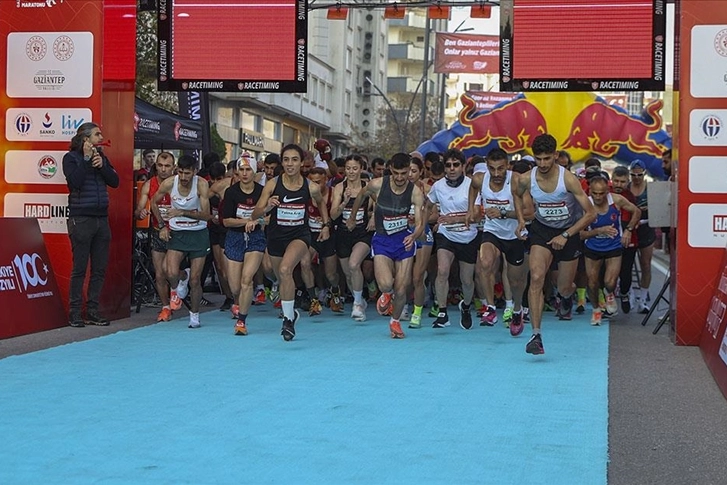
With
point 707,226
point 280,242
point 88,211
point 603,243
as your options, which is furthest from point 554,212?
point 88,211

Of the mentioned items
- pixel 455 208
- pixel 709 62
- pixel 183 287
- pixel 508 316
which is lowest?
pixel 508 316

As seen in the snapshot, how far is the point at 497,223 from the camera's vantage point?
1340 centimetres

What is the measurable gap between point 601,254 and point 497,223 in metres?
2.46

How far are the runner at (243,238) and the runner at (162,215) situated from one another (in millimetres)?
935

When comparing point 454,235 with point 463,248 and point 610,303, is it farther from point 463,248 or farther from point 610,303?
point 610,303

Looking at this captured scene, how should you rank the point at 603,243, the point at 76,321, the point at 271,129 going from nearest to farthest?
the point at 76,321
the point at 603,243
the point at 271,129

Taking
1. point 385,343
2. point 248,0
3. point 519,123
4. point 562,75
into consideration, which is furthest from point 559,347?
point 519,123

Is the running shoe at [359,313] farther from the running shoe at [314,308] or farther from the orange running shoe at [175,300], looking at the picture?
the orange running shoe at [175,300]

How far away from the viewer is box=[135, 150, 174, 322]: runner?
14102 millimetres

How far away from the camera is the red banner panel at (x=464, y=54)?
3412 cm

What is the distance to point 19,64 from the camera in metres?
14.2

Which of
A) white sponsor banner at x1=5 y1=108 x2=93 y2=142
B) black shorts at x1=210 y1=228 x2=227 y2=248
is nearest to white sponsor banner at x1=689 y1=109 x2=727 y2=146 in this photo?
black shorts at x1=210 y1=228 x2=227 y2=248

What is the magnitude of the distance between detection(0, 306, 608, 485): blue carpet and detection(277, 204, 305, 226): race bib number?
49.1 inches

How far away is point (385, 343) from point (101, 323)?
144 inches
